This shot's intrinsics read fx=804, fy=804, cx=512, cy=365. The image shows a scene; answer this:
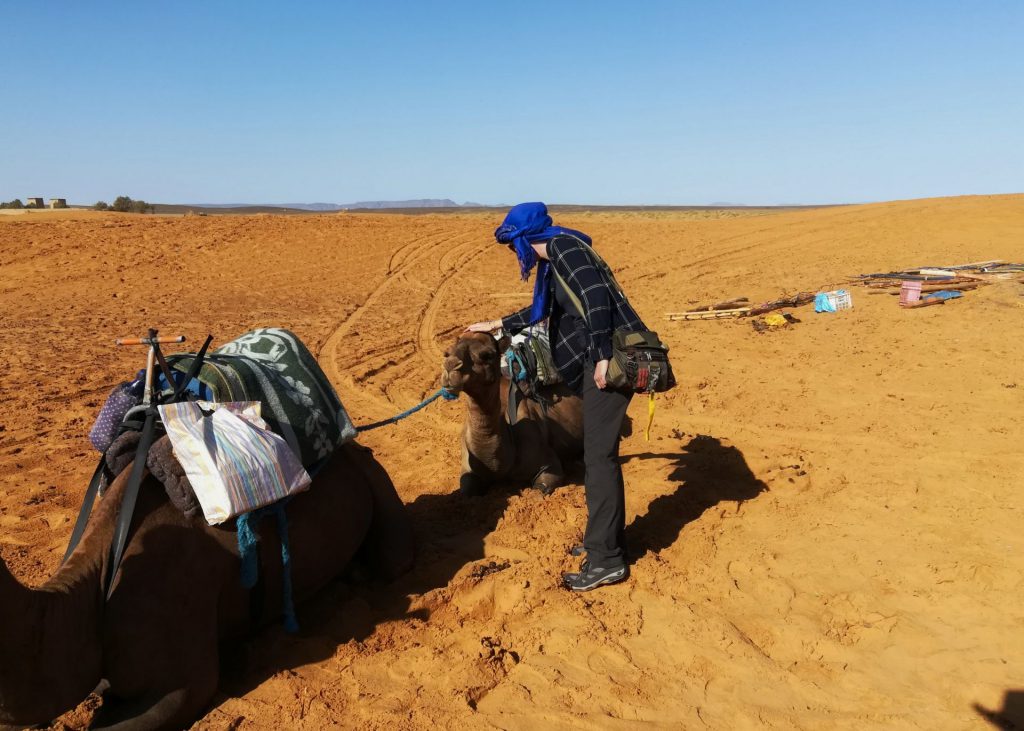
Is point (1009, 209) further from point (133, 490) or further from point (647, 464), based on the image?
point (133, 490)

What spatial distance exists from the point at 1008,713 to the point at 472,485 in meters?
3.87

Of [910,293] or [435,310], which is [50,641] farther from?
[435,310]

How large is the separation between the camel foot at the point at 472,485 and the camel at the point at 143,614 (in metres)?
2.14

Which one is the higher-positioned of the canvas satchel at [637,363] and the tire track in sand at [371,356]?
the canvas satchel at [637,363]

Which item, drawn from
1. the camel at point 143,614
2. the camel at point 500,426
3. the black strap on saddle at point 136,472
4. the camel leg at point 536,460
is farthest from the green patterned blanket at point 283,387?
the camel leg at point 536,460

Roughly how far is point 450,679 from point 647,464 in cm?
366

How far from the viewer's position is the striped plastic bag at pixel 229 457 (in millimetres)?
3660

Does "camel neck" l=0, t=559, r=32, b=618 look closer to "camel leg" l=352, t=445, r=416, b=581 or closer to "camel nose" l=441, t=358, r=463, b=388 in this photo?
"camel leg" l=352, t=445, r=416, b=581

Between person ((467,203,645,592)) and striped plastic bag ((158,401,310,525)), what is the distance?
1757 millimetres

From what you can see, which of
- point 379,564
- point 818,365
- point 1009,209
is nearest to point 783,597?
point 379,564

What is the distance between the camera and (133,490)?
11.7 ft

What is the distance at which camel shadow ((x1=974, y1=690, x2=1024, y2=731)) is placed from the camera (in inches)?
143

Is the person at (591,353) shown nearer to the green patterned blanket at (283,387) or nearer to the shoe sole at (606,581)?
the shoe sole at (606,581)

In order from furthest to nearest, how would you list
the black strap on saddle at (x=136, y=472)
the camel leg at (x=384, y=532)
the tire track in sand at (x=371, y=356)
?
1. the tire track in sand at (x=371, y=356)
2. the camel leg at (x=384, y=532)
3. the black strap on saddle at (x=136, y=472)
